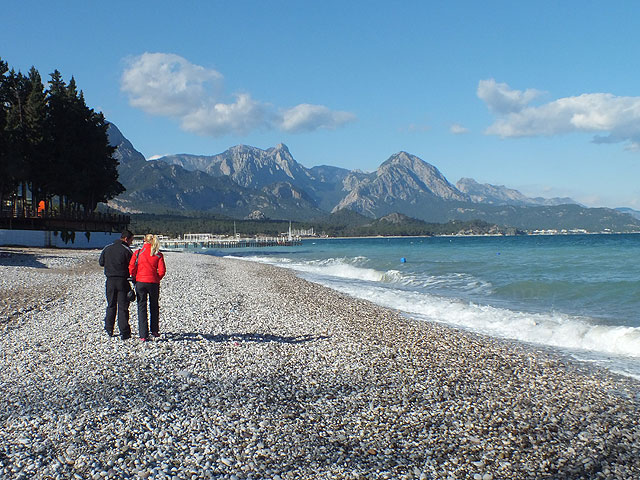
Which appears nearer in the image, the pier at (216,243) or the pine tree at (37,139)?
the pine tree at (37,139)

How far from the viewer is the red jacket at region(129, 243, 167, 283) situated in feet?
33.5

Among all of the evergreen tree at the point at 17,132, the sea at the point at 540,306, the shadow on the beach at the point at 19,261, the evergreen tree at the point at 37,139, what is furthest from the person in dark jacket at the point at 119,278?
the evergreen tree at the point at 37,139

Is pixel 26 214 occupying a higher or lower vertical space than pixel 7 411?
higher

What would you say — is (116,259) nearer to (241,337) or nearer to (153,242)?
(153,242)

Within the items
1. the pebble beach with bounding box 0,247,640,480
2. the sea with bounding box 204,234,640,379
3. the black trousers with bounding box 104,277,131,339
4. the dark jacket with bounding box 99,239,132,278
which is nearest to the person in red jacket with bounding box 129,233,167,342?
the dark jacket with bounding box 99,239,132,278

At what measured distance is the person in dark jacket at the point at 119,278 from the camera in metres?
10.1

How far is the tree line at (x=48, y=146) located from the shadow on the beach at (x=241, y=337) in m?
36.0

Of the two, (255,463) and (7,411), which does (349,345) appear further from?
(7,411)

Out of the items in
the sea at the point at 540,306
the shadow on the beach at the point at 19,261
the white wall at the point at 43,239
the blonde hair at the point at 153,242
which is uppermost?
the blonde hair at the point at 153,242

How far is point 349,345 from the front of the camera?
1080 centimetres

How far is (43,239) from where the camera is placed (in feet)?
140

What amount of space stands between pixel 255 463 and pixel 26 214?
47819mm

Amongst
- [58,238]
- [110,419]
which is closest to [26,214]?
[58,238]

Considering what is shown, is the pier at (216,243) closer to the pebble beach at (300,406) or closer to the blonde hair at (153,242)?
the blonde hair at (153,242)
